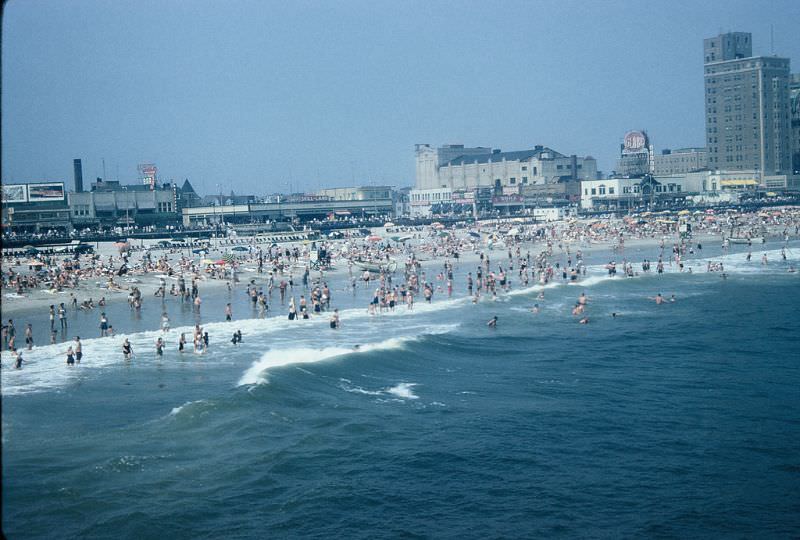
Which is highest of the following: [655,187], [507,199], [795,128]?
[795,128]

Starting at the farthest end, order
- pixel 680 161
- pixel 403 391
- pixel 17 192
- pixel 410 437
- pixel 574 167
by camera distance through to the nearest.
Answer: pixel 680 161 → pixel 574 167 → pixel 17 192 → pixel 403 391 → pixel 410 437

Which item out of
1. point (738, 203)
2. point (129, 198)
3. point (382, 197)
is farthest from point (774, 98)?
point (129, 198)

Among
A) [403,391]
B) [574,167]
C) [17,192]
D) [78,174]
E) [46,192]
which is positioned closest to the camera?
[403,391]

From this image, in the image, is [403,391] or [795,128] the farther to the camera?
[795,128]

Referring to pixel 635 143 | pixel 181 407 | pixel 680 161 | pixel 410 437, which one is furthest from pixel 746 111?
pixel 181 407

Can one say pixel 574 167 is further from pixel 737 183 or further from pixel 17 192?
pixel 17 192

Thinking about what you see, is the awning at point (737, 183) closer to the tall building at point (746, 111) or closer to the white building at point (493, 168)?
the tall building at point (746, 111)

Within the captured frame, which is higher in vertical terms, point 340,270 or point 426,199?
point 426,199
